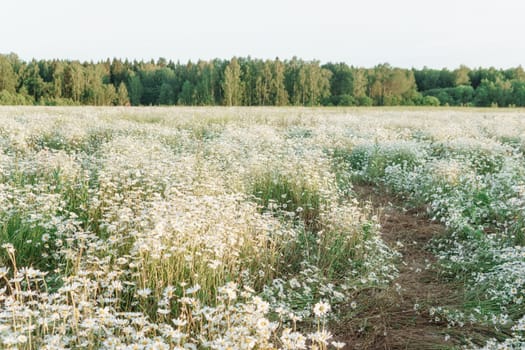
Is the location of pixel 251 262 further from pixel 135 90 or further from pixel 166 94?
pixel 135 90

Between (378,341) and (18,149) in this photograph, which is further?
(18,149)

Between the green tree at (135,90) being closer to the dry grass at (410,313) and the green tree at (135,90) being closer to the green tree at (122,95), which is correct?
the green tree at (122,95)

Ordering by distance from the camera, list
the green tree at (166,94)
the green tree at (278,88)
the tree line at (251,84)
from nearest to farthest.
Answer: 1. the tree line at (251,84)
2. the green tree at (278,88)
3. the green tree at (166,94)

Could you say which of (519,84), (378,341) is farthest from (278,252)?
(519,84)

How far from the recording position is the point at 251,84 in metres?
76.5

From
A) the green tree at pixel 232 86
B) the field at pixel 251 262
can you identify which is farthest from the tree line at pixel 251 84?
the field at pixel 251 262

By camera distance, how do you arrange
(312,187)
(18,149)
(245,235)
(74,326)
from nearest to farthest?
(74,326) < (245,235) < (312,187) < (18,149)

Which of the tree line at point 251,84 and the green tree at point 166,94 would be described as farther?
the green tree at point 166,94

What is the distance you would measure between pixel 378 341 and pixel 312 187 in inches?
144

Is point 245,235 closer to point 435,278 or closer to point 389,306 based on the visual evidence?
point 389,306

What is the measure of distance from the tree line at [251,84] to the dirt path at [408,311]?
2543 inches

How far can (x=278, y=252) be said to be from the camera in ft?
17.2

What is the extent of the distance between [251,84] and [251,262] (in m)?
73.8

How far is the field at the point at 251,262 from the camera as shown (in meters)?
2.97
